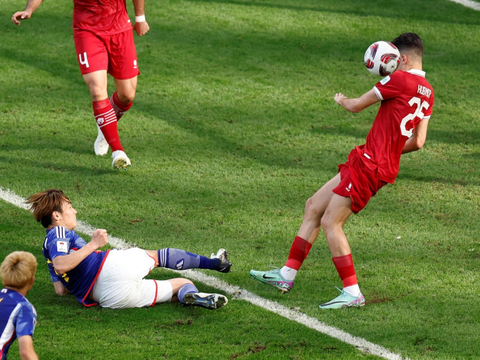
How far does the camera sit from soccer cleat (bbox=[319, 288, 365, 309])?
4.55 metres

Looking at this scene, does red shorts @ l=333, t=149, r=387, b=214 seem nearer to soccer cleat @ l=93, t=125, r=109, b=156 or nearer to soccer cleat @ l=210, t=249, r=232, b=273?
soccer cleat @ l=210, t=249, r=232, b=273

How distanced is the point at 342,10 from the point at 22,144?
6305 mm

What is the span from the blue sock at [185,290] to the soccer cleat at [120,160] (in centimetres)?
224

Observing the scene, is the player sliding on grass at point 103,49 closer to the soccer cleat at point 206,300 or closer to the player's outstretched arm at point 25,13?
the player's outstretched arm at point 25,13

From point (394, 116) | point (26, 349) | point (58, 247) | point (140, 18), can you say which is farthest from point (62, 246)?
point (140, 18)

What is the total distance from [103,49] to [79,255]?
9.89 feet

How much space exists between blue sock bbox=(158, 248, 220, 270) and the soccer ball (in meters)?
1.76

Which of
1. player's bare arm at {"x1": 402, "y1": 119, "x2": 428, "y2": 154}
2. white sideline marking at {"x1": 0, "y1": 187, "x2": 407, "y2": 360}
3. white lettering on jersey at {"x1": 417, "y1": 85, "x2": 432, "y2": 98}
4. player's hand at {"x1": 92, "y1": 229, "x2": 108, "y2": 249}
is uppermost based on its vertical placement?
white lettering on jersey at {"x1": 417, "y1": 85, "x2": 432, "y2": 98}

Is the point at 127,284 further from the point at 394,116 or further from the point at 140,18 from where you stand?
the point at 140,18

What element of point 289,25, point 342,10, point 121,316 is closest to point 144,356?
point 121,316

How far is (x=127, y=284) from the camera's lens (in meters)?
4.41

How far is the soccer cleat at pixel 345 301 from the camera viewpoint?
455 centimetres

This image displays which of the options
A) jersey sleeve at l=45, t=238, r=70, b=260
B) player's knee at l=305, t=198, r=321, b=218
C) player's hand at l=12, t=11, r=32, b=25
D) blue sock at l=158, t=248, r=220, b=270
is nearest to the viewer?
jersey sleeve at l=45, t=238, r=70, b=260

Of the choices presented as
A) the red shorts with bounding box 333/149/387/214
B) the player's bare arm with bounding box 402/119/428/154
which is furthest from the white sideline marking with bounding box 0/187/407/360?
the player's bare arm with bounding box 402/119/428/154
